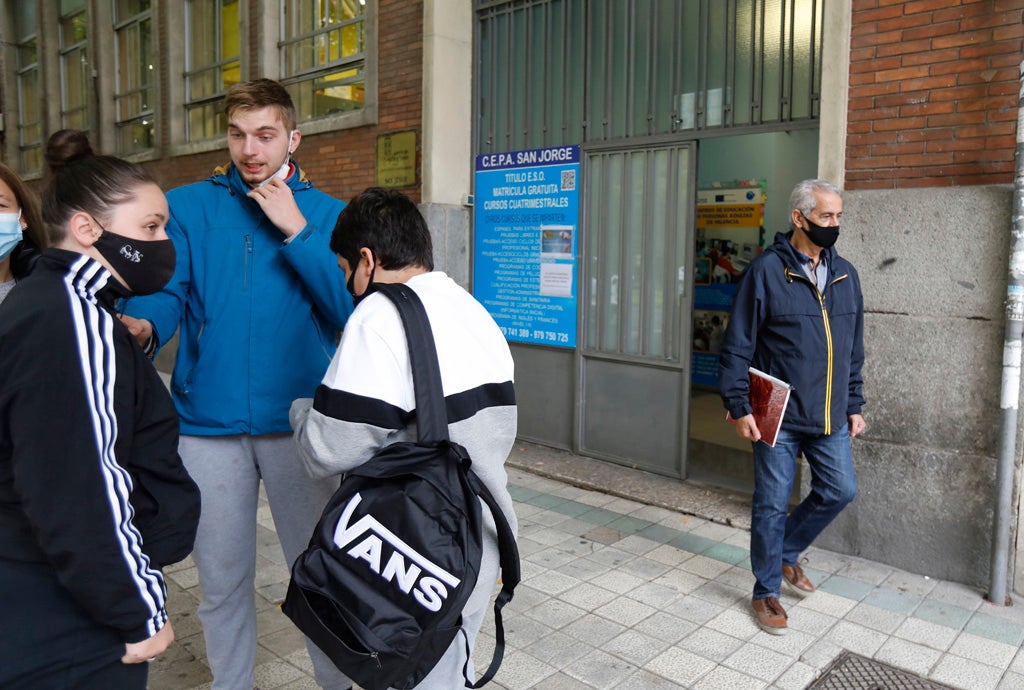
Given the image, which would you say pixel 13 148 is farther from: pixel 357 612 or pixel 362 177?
pixel 357 612

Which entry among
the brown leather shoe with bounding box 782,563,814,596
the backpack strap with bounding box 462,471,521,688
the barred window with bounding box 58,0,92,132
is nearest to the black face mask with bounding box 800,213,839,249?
the brown leather shoe with bounding box 782,563,814,596

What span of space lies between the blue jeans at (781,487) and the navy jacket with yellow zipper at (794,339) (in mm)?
101

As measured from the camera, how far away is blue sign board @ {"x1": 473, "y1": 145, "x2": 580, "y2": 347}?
6.71 metres

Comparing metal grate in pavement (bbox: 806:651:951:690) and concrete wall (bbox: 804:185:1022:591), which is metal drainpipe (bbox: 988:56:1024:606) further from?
metal grate in pavement (bbox: 806:651:951:690)

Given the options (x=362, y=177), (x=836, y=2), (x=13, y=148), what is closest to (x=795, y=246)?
(x=836, y=2)

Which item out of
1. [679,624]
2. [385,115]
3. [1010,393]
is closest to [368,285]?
[679,624]

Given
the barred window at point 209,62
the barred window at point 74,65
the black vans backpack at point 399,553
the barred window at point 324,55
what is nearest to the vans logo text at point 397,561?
the black vans backpack at point 399,553

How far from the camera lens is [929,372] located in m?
4.40

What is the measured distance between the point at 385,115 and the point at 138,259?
6.29 metres

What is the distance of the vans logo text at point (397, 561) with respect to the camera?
184 centimetres

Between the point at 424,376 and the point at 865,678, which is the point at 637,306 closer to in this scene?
the point at 865,678

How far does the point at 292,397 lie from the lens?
2.71m

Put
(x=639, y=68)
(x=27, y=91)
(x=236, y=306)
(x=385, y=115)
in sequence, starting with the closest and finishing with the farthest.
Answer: (x=236, y=306) → (x=639, y=68) → (x=385, y=115) → (x=27, y=91)

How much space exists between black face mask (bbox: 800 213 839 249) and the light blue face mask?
3.18 metres
